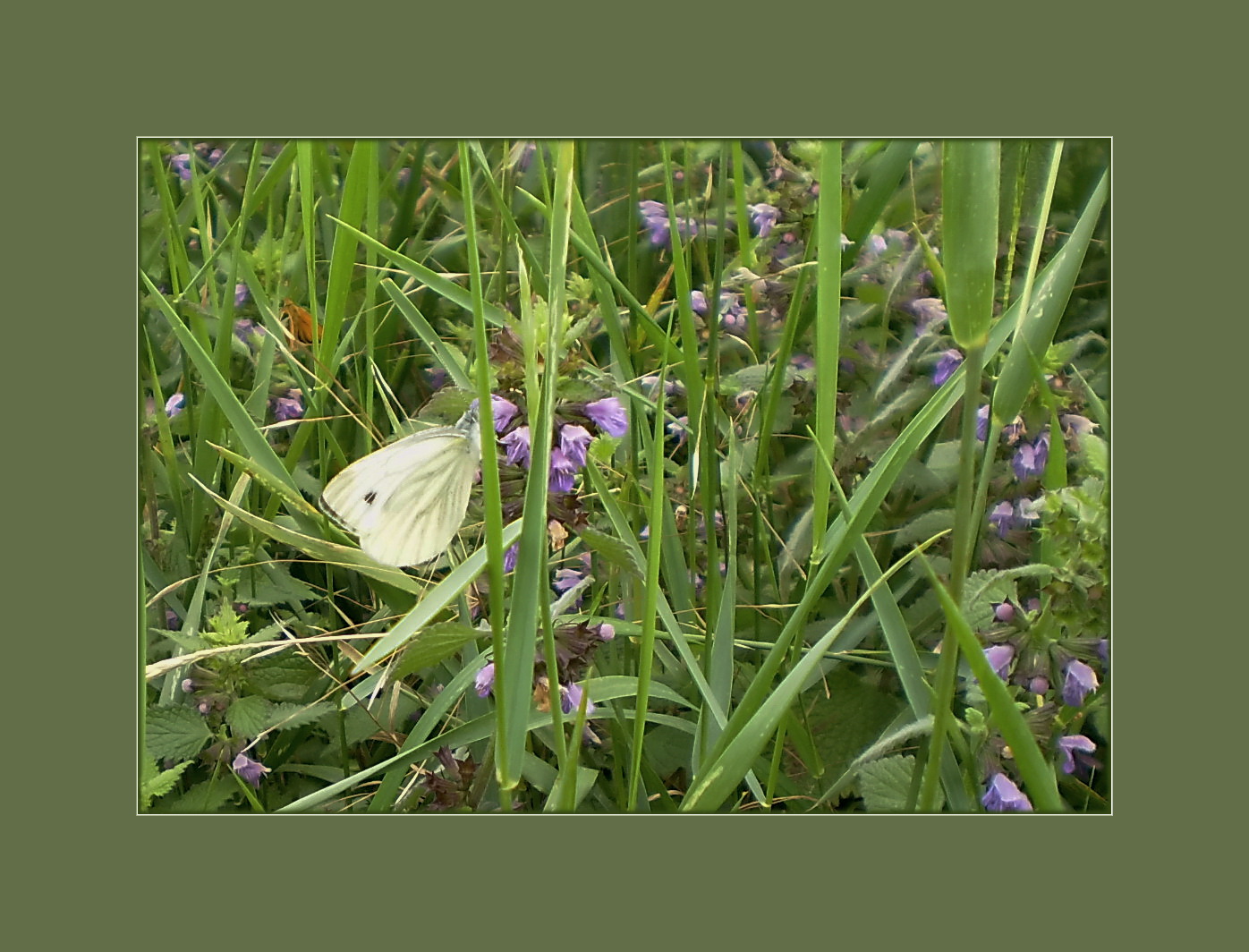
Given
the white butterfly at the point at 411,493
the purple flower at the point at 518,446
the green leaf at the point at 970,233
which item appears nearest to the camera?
the green leaf at the point at 970,233

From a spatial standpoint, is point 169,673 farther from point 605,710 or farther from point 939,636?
point 939,636

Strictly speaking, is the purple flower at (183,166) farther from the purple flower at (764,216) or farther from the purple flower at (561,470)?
the purple flower at (764,216)

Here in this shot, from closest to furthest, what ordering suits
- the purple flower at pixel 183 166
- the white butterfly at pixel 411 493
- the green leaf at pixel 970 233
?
the green leaf at pixel 970 233, the white butterfly at pixel 411 493, the purple flower at pixel 183 166

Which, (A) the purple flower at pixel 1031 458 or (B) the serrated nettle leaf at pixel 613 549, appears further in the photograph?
(A) the purple flower at pixel 1031 458

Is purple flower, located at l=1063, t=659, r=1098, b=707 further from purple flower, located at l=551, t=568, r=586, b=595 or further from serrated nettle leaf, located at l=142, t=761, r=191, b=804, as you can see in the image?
serrated nettle leaf, located at l=142, t=761, r=191, b=804

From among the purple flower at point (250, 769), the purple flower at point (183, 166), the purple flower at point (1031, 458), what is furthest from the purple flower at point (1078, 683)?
the purple flower at point (183, 166)

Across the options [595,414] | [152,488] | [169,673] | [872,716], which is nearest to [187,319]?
[152,488]

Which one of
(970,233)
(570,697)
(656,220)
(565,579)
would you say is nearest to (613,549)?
(565,579)
